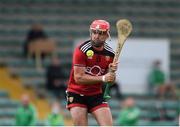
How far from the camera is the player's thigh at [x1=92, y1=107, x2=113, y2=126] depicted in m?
10.9

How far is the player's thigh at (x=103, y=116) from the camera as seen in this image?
35.7ft

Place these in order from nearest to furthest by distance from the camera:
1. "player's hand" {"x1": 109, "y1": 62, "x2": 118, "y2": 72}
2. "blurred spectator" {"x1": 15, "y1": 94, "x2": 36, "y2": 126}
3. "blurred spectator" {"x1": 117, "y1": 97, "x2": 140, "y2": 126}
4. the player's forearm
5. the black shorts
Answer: "player's hand" {"x1": 109, "y1": 62, "x2": 118, "y2": 72}, the player's forearm, the black shorts, "blurred spectator" {"x1": 15, "y1": 94, "x2": 36, "y2": 126}, "blurred spectator" {"x1": 117, "y1": 97, "x2": 140, "y2": 126}

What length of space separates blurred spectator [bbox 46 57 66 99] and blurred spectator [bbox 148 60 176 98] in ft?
6.69

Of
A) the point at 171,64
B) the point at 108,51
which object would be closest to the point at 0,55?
the point at 171,64

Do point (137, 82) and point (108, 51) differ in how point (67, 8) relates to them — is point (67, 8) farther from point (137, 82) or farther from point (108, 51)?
point (108, 51)

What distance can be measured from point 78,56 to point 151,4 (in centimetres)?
1261

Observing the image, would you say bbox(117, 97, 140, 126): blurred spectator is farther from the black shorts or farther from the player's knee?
the player's knee

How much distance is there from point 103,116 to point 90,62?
64cm

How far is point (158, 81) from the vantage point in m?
21.0

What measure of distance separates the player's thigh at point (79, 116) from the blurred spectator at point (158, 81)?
9.91 metres

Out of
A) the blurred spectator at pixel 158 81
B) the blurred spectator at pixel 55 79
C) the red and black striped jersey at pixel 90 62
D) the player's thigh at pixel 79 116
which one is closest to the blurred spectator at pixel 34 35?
the blurred spectator at pixel 55 79

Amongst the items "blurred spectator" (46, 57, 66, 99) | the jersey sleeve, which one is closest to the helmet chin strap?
the jersey sleeve


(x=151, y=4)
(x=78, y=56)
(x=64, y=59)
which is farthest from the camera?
(x=151, y=4)

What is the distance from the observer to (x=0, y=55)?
21.1 meters
